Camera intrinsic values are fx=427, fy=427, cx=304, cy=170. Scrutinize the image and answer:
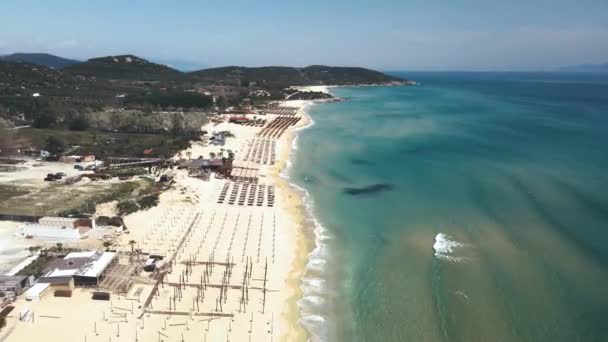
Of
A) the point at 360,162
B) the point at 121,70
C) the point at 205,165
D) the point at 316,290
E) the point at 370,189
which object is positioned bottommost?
the point at 316,290

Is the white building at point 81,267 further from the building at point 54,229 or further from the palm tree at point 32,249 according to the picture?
the building at point 54,229

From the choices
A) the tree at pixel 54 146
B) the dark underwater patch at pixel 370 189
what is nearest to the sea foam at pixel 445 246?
the dark underwater patch at pixel 370 189

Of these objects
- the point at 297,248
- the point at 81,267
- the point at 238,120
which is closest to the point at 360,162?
the point at 297,248

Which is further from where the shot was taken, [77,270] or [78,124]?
[78,124]

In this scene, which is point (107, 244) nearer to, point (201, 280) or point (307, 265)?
point (201, 280)

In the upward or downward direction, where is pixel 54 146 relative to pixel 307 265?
upward

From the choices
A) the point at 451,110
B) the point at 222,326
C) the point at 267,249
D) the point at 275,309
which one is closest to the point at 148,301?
the point at 222,326
